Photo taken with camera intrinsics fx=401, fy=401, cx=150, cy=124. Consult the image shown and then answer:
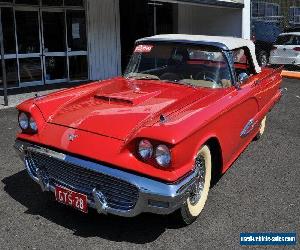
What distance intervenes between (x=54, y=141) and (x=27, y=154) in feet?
1.43

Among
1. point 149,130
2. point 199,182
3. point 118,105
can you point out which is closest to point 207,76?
point 118,105

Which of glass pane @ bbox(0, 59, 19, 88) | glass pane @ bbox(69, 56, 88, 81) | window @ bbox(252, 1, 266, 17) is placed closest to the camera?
glass pane @ bbox(0, 59, 19, 88)

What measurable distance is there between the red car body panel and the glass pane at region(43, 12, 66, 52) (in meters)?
7.48

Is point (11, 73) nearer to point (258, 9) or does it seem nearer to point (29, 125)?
point (29, 125)

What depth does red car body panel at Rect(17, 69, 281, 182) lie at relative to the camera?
3.27 meters

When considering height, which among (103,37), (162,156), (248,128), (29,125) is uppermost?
(103,37)

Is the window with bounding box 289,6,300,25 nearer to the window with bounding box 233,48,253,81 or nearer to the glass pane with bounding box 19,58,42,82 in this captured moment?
the glass pane with bounding box 19,58,42,82

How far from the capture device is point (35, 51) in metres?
11.7

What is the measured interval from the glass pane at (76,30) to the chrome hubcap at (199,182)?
938 centimetres

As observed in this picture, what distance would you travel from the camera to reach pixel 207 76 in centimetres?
468

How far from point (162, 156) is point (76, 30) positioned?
395 inches

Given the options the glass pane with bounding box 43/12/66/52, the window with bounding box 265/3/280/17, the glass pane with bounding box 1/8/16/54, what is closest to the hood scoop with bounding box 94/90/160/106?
the glass pane with bounding box 1/8/16/54

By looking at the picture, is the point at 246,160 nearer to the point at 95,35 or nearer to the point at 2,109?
the point at 2,109

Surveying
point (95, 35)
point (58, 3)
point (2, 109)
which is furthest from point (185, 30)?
point (2, 109)
